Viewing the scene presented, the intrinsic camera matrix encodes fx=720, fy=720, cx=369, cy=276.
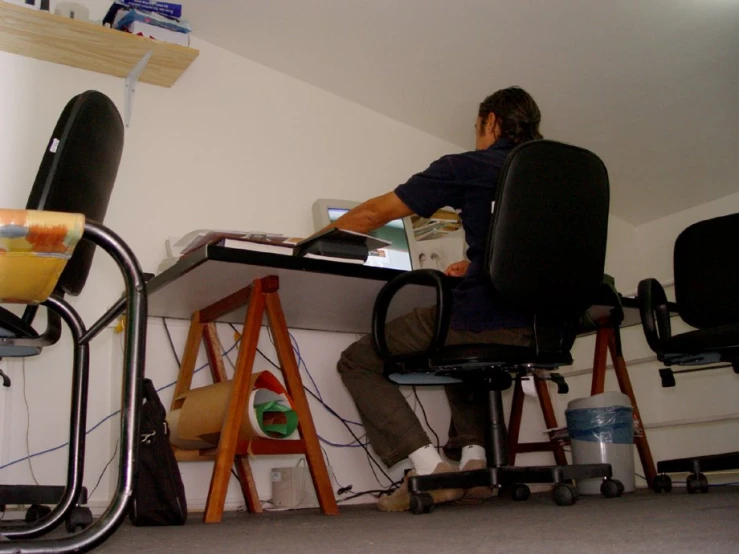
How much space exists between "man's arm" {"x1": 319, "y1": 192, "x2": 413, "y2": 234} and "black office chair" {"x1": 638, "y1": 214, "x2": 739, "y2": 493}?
2.88 feet

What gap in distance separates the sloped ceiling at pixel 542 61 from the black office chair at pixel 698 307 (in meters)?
0.69

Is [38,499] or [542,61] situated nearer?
[38,499]

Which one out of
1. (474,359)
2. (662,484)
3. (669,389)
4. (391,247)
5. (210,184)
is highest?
(210,184)

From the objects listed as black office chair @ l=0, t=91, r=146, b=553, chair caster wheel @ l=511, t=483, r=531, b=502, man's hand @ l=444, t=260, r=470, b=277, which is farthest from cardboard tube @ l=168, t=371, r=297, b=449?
chair caster wheel @ l=511, t=483, r=531, b=502

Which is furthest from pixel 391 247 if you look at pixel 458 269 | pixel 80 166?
pixel 80 166

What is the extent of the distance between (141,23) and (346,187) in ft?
3.28

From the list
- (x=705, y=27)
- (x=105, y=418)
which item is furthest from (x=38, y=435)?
(x=705, y=27)

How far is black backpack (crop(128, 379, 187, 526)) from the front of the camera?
5.08 ft

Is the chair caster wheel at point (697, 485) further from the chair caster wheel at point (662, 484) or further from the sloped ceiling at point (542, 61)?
the sloped ceiling at point (542, 61)

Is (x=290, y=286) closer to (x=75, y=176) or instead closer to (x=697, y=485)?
(x=75, y=176)

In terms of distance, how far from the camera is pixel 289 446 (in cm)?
194

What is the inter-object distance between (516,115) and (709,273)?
888mm

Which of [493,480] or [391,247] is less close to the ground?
[391,247]

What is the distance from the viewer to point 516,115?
6.90 ft
